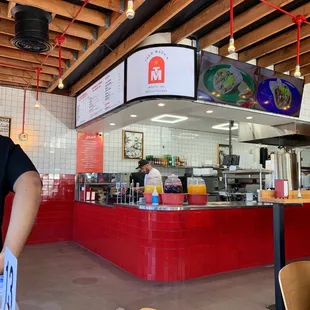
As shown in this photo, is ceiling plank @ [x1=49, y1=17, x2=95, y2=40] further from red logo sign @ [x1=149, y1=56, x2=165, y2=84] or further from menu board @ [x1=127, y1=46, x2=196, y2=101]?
red logo sign @ [x1=149, y1=56, x2=165, y2=84]

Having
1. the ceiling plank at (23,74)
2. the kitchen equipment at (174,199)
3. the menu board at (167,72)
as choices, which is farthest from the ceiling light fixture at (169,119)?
the kitchen equipment at (174,199)

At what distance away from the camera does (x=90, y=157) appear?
720 centimetres

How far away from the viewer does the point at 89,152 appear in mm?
7191

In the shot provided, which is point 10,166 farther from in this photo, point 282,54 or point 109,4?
point 282,54

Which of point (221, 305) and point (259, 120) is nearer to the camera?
point (221, 305)

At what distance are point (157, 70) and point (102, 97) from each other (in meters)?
1.54

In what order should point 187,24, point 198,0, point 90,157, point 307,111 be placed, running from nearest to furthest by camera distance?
point 198,0, point 187,24, point 307,111, point 90,157

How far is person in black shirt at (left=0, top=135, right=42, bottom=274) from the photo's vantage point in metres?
1.12

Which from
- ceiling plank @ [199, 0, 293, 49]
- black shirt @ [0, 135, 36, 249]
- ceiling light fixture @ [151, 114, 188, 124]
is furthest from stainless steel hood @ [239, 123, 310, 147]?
black shirt @ [0, 135, 36, 249]

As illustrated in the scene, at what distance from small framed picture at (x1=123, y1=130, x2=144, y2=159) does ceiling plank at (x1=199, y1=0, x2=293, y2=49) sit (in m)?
3.79

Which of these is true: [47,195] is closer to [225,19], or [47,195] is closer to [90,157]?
[90,157]

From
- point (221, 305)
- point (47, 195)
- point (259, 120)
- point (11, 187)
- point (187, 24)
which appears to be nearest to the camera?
point (11, 187)

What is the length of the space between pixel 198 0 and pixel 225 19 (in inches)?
24.3

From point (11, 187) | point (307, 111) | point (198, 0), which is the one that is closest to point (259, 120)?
point (307, 111)
